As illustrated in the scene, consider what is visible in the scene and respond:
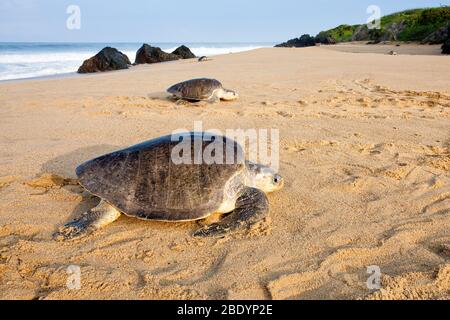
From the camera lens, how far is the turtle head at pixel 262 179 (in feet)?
10.6

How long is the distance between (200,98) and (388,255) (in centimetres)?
554

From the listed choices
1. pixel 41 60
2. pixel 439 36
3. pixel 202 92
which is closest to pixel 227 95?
pixel 202 92

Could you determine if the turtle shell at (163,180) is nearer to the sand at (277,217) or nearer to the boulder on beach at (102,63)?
the sand at (277,217)

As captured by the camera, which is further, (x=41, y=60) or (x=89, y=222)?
(x=41, y=60)

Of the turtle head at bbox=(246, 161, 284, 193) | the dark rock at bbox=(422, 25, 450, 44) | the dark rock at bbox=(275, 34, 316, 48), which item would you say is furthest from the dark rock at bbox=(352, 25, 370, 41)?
the turtle head at bbox=(246, 161, 284, 193)

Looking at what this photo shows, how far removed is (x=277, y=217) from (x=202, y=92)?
4894 millimetres

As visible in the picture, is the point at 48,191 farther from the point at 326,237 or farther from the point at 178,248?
the point at 326,237

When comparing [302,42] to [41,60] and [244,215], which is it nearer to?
[41,60]

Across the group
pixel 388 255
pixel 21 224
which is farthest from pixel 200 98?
pixel 388 255

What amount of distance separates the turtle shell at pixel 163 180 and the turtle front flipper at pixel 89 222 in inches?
2.9

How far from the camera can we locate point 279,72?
11.2 m

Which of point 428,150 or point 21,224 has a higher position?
point 428,150

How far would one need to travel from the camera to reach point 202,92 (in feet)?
24.5

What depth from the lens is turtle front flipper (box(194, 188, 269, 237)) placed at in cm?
272
